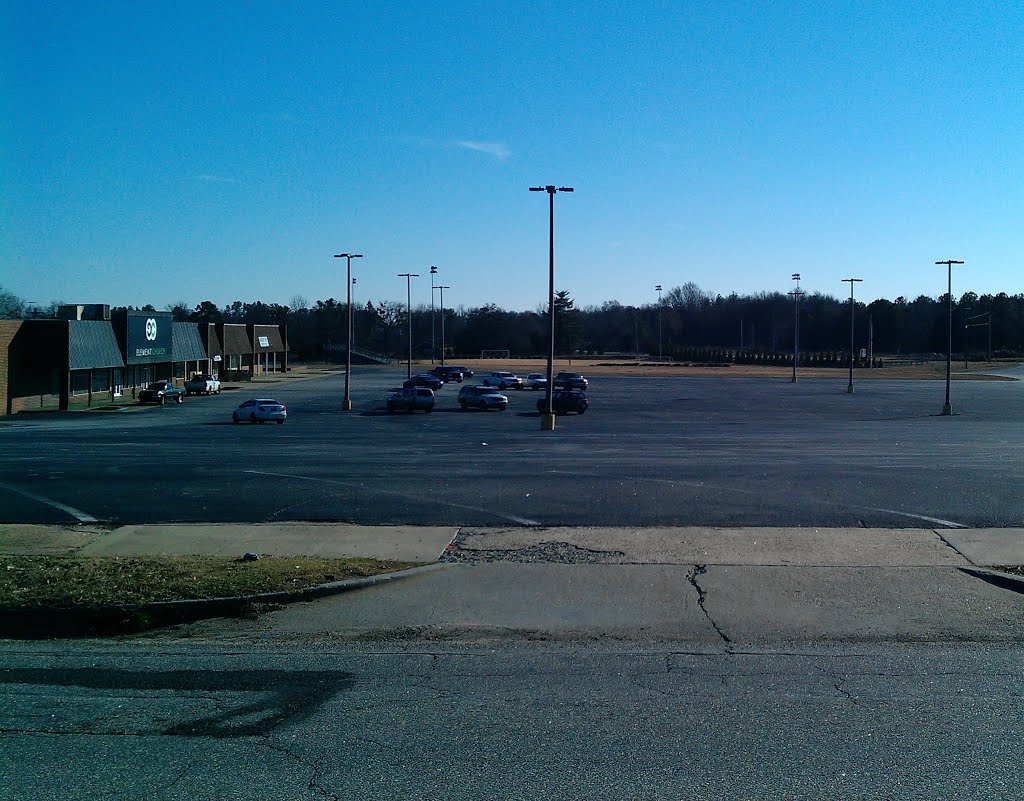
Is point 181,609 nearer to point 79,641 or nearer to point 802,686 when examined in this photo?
point 79,641

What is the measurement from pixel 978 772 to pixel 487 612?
5743mm

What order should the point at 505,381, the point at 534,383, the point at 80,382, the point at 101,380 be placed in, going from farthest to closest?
the point at 534,383
the point at 505,381
the point at 101,380
the point at 80,382

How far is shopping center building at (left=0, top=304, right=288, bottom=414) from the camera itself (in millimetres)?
53344

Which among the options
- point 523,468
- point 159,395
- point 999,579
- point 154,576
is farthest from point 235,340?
point 999,579

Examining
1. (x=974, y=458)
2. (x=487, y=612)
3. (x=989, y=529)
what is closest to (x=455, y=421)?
(x=974, y=458)

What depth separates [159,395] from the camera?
196 ft

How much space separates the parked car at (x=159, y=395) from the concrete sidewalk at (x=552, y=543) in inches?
1811

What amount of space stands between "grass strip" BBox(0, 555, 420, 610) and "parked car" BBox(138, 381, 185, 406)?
49.2 m

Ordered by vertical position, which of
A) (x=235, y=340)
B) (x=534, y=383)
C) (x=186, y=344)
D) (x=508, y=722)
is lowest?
(x=508, y=722)

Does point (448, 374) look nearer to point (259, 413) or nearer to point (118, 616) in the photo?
point (259, 413)

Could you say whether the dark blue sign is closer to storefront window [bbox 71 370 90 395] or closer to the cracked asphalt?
storefront window [bbox 71 370 90 395]

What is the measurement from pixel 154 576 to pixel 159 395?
51.6 m

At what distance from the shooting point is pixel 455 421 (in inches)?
1759

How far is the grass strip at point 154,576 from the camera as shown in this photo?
10453mm
